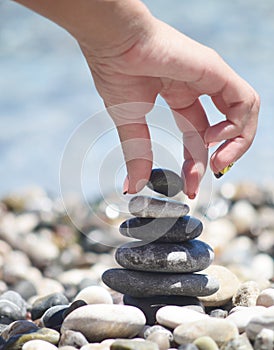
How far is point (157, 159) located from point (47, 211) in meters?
6.20

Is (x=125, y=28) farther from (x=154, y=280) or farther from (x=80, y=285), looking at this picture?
(x=80, y=285)

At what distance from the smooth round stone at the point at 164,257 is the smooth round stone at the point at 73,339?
51 centimetres

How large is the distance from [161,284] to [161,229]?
0.78 ft

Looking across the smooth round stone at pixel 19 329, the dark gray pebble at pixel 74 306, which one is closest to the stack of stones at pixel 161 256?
the dark gray pebble at pixel 74 306

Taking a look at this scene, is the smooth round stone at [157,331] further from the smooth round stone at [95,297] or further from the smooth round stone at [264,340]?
the smooth round stone at [95,297]

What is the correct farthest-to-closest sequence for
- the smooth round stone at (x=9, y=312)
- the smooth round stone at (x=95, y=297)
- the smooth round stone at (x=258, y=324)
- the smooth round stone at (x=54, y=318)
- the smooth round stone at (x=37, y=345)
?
1. the smooth round stone at (x=9, y=312)
2. the smooth round stone at (x=95, y=297)
3. the smooth round stone at (x=54, y=318)
4. the smooth round stone at (x=37, y=345)
5. the smooth round stone at (x=258, y=324)

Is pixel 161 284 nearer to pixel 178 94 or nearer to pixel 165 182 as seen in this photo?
pixel 165 182

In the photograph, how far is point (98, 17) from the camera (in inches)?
92.7

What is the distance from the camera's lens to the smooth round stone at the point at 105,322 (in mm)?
2439

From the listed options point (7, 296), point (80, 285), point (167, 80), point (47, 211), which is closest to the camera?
point (167, 80)

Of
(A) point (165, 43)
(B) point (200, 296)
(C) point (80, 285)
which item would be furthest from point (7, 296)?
(A) point (165, 43)

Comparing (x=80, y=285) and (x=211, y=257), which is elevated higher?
(x=211, y=257)

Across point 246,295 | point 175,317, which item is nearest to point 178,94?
point 175,317

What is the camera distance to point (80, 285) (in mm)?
4645
